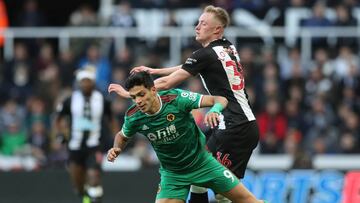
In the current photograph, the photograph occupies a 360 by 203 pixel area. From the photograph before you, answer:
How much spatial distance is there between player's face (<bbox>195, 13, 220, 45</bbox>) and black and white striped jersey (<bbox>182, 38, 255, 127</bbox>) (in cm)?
8

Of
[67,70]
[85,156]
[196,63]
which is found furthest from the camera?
[67,70]

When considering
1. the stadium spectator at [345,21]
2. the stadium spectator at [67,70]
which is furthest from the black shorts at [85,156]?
the stadium spectator at [345,21]

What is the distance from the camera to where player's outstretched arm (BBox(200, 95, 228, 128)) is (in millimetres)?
9719

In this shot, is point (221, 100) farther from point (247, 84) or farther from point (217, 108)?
point (247, 84)

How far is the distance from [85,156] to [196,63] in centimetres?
484

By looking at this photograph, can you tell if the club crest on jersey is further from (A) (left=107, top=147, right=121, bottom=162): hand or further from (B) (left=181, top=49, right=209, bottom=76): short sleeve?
(A) (left=107, top=147, right=121, bottom=162): hand

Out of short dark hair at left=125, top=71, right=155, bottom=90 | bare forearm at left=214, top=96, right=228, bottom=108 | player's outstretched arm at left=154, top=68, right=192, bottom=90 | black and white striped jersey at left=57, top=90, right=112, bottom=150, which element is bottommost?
black and white striped jersey at left=57, top=90, right=112, bottom=150

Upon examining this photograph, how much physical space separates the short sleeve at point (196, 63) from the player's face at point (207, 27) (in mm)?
242

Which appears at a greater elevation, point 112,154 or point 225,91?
point 225,91

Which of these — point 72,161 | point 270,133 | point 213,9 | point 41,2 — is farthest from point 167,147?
point 41,2

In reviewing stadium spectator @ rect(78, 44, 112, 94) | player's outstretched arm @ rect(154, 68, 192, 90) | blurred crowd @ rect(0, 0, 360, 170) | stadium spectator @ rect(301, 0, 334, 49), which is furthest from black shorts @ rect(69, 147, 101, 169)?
stadium spectator @ rect(301, 0, 334, 49)

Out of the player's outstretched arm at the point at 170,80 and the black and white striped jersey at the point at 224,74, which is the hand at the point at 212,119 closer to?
the player's outstretched arm at the point at 170,80

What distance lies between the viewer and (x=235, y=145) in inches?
420

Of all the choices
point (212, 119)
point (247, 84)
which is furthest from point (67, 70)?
point (212, 119)
